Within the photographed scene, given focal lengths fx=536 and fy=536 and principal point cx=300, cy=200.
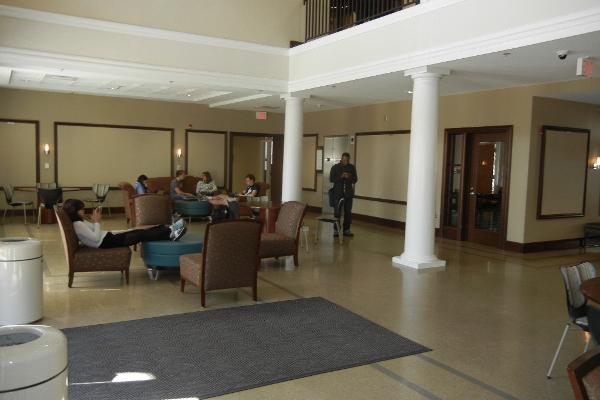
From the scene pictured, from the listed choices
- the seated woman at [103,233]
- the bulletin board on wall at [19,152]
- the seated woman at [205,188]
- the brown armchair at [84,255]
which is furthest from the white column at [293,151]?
the bulletin board on wall at [19,152]

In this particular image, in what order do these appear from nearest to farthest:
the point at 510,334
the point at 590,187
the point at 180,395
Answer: the point at 180,395 → the point at 510,334 → the point at 590,187

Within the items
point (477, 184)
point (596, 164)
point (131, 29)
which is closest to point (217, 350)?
point (131, 29)

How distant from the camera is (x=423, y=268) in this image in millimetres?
7848

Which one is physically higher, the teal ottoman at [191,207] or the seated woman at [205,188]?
the seated woman at [205,188]

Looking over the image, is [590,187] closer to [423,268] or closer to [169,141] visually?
[423,268]

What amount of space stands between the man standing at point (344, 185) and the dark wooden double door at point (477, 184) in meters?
1.93

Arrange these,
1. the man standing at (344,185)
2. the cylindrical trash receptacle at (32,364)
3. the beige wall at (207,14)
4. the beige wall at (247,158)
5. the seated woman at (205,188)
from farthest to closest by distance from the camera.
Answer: the beige wall at (247,158)
the seated woman at (205,188)
the man standing at (344,185)
the beige wall at (207,14)
the cylindrical trash receptacle at (32,364)

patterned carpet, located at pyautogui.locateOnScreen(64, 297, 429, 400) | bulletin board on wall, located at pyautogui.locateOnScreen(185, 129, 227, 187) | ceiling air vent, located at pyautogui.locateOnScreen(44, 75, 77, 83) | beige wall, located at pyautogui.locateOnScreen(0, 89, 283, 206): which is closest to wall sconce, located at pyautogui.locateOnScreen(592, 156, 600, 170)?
patterned carpet, located at pyautogui.locateOnScreen(64, 297, 429, 400)

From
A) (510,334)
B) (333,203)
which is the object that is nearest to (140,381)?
(510,334)

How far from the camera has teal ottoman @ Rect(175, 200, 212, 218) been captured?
11508 millimetres

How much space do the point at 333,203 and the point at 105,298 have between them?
20.5 feet

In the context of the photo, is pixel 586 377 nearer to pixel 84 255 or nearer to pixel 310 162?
pixel 84 255

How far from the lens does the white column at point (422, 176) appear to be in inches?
305

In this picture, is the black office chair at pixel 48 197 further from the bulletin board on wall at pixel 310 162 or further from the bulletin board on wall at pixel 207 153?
the bulletin board on wall at pixel 310 162
